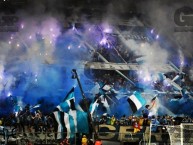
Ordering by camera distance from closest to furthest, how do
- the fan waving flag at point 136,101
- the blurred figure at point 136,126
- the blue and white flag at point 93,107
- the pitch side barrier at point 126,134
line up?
the pitch side barrier at point 126,134 < the blurred figure at point 136,126 < the blue and white flag at point 93,107 < the fan waving flag at point 136,101

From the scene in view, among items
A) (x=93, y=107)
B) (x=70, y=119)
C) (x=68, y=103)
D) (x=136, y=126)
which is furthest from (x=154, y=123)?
(x=68, y=103)

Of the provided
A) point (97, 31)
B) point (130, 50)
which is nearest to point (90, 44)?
point (97, 31)

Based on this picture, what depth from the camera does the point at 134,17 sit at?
2511cm

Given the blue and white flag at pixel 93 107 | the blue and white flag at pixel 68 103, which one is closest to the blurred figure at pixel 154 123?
the blue and white flag at pixel 93 107

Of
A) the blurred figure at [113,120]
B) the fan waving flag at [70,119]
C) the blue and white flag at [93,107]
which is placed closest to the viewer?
Result: the fan waving flag at [70,119]

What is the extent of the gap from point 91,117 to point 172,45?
709 centimetres

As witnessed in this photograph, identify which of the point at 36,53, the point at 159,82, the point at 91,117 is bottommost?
the point at 91,117

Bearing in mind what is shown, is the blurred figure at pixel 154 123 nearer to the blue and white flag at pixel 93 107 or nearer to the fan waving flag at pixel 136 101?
the fan waving flag at pixel 136 101

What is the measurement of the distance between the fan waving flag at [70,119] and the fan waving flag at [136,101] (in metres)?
2.97

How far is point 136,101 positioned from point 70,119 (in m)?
4.34

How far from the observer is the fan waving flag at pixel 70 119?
75.0ft

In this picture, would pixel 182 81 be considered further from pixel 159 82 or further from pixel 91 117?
pixel 91 117

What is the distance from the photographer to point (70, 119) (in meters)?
23.2

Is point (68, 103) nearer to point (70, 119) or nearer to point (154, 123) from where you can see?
point (70, 119)
